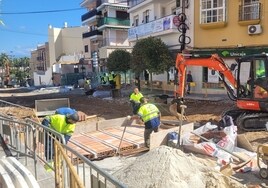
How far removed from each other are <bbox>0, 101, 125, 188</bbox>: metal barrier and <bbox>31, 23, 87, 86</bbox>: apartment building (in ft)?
114

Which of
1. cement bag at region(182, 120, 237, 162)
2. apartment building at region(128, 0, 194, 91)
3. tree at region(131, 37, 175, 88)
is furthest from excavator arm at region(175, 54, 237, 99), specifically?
apartment building at region(128, 0, 194, 91)

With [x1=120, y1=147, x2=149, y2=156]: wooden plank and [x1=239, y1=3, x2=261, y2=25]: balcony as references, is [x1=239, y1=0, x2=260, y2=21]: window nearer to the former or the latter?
[x1=239, y1=3, x2=261, y2=25]: balcony

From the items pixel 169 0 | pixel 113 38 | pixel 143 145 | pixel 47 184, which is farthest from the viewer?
pixel 113 38

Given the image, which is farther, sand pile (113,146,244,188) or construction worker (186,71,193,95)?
construction worker (186,71,193,95)

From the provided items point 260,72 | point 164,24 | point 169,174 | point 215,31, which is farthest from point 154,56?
point 169,174

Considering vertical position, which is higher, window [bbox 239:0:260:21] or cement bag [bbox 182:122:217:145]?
window [bbox 239:0:260:21]

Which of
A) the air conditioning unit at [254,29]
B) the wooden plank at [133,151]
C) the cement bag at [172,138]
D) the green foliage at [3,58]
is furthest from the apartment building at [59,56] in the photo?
the cement bag at [172,138]

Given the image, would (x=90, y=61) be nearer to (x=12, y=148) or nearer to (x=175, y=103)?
(x=175, y=103)

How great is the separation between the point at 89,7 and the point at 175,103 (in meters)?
40.8

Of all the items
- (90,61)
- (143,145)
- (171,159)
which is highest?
(90,61)

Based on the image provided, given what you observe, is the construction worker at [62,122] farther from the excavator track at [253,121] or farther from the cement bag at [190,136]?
the excavator track at [253,121]

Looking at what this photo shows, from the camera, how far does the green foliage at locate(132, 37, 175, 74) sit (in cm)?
2241

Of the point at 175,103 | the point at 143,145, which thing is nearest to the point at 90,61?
the point at 175,103

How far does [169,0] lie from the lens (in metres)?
26.0
